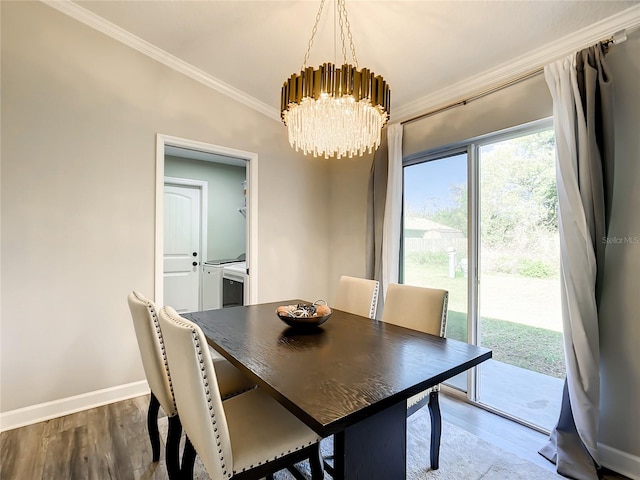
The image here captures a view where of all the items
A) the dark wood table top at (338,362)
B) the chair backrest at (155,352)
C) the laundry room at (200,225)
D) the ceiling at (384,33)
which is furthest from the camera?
the laundry room at (200,225)

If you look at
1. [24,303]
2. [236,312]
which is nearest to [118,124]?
[24,303]

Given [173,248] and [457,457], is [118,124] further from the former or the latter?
[457,457]

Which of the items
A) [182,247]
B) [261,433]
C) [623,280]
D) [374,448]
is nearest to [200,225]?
[182,247]

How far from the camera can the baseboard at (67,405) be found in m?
2.13

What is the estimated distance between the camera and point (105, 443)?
1965mm

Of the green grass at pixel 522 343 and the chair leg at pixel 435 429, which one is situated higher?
the green grass at pixel 522 343

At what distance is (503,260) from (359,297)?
1127 mm

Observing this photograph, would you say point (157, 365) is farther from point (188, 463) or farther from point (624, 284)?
point (624, 284)

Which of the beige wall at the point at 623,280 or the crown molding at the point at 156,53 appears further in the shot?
the crown molding at the point at 156,53

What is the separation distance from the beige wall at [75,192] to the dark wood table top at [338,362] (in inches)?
46.0

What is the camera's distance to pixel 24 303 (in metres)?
2.20

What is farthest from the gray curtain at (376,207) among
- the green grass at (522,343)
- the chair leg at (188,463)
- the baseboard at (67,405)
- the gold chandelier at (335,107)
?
the baseboard at (67,405)

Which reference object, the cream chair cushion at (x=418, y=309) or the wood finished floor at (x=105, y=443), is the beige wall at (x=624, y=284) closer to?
the wood finished floor at (x=105, y=443)

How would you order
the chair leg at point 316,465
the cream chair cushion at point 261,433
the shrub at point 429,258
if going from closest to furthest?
1. the cream chair cushion at point 261,433
2. the chair leg at point 316,465
3. the shrub at point 429,258
